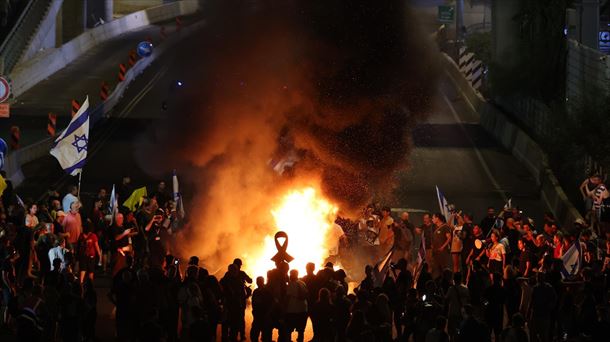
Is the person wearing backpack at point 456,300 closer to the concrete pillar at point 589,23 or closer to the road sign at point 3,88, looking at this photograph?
the road sign at point 3,88

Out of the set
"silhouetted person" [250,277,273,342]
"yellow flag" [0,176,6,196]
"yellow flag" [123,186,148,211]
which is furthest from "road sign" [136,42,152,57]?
"silhouetted person" [250,277,273,342]

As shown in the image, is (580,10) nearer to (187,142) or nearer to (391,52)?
(391,52)

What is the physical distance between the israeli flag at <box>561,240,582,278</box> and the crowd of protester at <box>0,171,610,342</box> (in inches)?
0.8

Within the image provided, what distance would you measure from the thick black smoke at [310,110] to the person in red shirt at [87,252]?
270 centimetres

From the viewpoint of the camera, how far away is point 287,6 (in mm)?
27172

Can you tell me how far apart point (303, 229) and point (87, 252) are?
409cm

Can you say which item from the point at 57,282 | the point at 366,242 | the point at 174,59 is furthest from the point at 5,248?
the point at 174,59

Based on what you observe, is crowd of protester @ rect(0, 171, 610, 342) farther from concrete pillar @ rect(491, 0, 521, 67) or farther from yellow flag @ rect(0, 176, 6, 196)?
concrete pillar @ rect(491, 0, 521, 67)

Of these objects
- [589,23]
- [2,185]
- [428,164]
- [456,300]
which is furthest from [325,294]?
[589,23]

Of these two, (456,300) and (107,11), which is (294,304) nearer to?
(456,300)

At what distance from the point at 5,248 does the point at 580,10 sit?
1995 centimetres

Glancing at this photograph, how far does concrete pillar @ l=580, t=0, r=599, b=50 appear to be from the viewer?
31953 millimetres

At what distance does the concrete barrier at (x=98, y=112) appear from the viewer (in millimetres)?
29281

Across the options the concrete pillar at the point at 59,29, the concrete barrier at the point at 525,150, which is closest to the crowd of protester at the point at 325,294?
the concrete barrier at the point at 525,150
